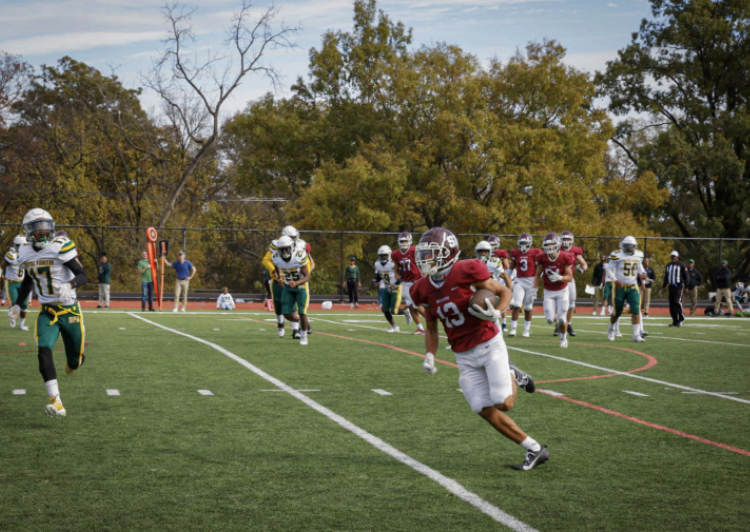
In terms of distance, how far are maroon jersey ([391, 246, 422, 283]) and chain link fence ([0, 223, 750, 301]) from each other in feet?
45.8

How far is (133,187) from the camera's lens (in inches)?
1762

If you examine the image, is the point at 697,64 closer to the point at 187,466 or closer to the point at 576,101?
the point at 576,101

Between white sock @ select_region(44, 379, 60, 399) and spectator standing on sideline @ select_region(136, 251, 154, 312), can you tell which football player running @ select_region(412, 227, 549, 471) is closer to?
white sock @ select_region(44, 379, 60, 399)

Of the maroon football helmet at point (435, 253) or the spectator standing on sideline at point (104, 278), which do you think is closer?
the maroon football helmet at point (435, 253)

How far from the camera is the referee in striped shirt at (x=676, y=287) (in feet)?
73.0

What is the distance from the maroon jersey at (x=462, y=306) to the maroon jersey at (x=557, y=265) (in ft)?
33.5

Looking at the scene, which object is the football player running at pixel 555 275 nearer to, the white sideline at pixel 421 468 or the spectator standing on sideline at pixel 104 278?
the white sideline at pixel 421 468

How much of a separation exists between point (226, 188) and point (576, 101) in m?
25.4

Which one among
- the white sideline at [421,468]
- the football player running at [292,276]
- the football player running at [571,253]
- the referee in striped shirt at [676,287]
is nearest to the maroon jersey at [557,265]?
the football player running at [571,253]

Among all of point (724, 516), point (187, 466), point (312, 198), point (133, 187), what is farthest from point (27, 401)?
point (133, 187)

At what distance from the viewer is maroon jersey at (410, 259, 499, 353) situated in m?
5.82

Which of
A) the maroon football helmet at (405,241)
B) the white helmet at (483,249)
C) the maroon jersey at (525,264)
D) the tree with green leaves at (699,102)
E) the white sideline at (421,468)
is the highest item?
the tree with green leaves at (699,102)

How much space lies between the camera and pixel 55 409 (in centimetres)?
743

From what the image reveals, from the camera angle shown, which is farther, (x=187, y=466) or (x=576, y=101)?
(x=576, y=101)
